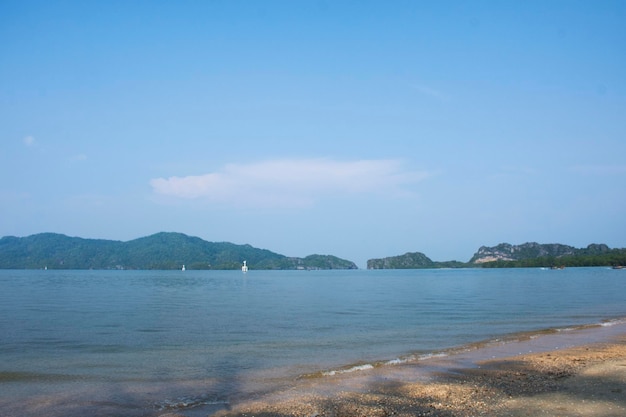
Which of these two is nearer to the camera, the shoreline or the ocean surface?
the shoreline

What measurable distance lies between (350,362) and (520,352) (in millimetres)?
8272

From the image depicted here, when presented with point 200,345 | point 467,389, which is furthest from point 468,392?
point 200,345

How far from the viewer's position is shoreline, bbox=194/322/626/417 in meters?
12.9

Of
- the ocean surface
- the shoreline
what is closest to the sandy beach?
the shoreline

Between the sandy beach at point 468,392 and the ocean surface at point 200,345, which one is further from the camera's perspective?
the ocean surface at point 200,345

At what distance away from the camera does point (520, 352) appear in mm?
22500

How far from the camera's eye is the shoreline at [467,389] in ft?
42.2

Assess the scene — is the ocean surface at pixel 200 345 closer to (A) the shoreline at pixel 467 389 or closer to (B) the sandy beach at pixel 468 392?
(A) the shoreline at pixel 467 389

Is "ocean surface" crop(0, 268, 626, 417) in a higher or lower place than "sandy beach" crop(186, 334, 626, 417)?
lower

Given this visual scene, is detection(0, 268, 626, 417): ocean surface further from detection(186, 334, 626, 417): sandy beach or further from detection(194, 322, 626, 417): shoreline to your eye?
detection(186, 334, 626, 417): sandy beach

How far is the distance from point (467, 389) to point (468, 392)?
45 centimetres

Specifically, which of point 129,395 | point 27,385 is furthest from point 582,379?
point 27,385

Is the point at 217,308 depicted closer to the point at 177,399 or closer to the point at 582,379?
the point at 177,399

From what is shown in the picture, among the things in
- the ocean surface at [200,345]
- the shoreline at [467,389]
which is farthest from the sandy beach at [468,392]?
the ocean surface at [200,345]
